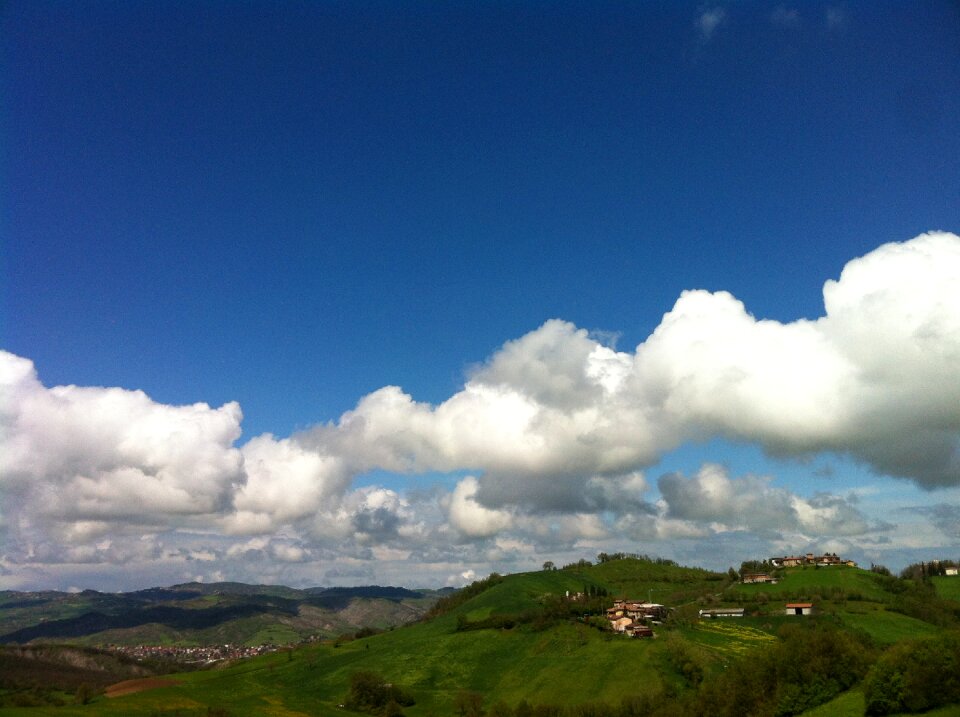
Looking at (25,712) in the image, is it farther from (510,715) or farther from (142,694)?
(510,715)

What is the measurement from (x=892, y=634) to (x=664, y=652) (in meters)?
76.0

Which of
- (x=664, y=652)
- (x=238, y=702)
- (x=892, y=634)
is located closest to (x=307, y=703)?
(x=238, y=702)

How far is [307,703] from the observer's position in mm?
187250

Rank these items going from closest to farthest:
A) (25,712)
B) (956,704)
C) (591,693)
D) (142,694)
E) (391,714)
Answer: (956,704), (25,712), (591,693), (391,714), (142,694)

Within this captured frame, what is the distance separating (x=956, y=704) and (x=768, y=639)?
114m

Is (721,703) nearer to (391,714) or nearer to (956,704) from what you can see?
(956,704)

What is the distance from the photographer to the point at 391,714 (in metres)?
179

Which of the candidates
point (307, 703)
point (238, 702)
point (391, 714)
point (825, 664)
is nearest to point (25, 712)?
point (238, 702)

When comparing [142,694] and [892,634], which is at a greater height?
[892,634]

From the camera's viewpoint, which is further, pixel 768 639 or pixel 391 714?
pixel 768 639

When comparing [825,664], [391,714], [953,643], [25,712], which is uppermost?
[953,643]

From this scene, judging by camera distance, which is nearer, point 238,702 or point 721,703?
point 721,703

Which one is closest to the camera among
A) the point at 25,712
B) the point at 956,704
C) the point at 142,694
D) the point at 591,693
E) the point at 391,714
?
the point at 956,704

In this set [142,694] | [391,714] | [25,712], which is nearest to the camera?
[25,712]
